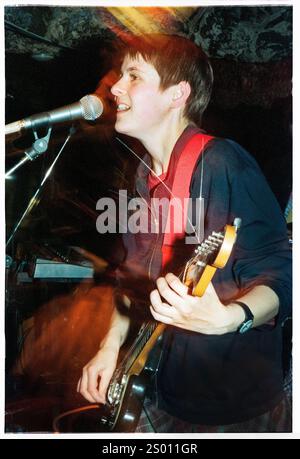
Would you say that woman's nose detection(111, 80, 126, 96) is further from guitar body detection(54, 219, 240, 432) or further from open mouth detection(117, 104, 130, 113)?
guitar body detection(54, 219, 240, 432)

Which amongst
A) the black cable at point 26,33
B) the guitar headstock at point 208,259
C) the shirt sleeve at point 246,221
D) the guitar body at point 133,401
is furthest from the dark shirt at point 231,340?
the black cable at point 26,33

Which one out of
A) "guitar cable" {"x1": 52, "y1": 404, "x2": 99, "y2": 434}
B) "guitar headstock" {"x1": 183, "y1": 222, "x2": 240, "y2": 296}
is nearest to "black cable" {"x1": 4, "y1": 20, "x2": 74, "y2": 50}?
"guitar headstock" {"x1": 183, "y1": 222, "x2": 240, "y2": 296}

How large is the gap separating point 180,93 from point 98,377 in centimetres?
98

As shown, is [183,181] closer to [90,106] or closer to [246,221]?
[246,221]

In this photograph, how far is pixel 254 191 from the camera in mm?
1135

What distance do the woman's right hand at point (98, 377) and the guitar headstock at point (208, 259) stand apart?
445mm

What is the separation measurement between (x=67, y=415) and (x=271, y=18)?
5.04 feet

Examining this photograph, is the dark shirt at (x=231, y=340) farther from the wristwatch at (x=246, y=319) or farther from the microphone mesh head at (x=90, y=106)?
the microphone mesh head at (x=90, y=106)

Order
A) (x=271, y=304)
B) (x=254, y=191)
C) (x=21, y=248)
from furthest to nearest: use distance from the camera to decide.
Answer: (x=21, y=248), (x=254, y=191), (x=271, y=304)

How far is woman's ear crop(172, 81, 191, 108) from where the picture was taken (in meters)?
1.28

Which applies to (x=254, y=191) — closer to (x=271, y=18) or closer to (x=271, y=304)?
(x=271, y=304)

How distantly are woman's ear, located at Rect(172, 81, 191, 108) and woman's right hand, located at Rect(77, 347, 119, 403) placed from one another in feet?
2.87
